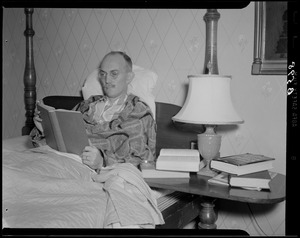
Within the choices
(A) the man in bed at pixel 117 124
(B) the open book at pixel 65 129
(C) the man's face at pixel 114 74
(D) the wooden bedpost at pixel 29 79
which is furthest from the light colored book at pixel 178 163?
(D) the wooden bedpost at pixel 29 79

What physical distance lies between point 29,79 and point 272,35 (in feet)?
3.82

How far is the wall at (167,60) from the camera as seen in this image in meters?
1.35

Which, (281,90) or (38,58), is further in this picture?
(38,58)

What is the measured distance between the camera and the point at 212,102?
1189 mm

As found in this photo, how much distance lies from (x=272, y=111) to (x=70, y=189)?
78 cm

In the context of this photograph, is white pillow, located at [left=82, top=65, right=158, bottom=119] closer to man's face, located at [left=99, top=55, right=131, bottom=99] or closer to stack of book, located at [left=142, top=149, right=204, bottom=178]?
man's face, located at [left=99, top=55, right=131, bottom=99]

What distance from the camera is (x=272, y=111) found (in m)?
1.34

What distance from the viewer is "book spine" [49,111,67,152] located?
121 cm

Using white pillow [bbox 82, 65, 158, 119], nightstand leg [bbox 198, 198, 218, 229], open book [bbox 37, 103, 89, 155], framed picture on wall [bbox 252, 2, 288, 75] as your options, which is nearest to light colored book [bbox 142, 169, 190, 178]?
nightstand leg [bbox 198, 198, 218, 229]

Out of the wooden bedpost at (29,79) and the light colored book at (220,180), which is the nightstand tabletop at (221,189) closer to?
the light colored book at (220,180)

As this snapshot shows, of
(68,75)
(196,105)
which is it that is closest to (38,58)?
(68,75)

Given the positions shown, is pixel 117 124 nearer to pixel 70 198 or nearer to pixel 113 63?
pixel 113 63

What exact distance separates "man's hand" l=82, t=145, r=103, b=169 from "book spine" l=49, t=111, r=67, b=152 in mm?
107

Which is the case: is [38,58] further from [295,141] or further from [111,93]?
[295,141]
